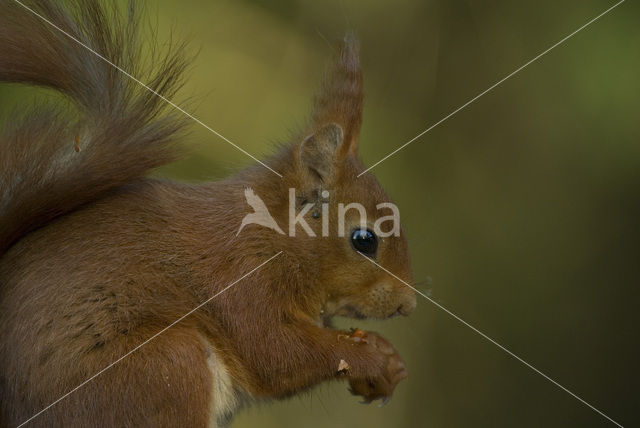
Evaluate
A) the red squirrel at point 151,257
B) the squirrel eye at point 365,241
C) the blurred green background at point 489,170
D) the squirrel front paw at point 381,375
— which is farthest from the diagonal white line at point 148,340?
the blurred green background at point 489,170

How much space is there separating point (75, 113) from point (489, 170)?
144cm

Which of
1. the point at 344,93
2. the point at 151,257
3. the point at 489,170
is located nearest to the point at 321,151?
the point at 344,93

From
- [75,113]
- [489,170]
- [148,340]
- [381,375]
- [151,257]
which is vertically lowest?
[381,375]

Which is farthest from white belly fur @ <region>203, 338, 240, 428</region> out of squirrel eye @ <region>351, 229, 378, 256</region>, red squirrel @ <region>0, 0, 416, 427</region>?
squirrel eye @ <region>351, 229, 378, 256</region>

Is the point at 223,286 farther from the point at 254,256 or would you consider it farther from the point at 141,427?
the point at 141,427

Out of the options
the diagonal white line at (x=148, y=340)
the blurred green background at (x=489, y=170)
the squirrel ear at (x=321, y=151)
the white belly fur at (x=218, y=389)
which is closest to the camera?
the diagonal white line at (x=148, y=340)

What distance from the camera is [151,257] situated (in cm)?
171

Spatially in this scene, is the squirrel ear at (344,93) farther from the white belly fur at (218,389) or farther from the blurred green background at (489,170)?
the white belly fur at (218,389)

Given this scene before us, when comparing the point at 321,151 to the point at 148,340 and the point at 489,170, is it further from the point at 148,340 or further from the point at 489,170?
the point at 489,170

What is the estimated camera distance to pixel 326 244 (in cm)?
185

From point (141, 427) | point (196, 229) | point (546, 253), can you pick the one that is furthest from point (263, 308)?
point (546, 253)

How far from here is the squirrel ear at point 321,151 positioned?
1.83 meters

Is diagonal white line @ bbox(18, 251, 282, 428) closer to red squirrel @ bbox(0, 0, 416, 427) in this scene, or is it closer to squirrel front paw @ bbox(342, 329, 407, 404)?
red squirrel @ bbox(0, 0, 416, 427)

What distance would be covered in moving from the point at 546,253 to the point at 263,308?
49.3 inches
